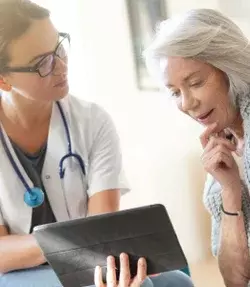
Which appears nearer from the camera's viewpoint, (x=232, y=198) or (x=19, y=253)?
(x=232, y=198)

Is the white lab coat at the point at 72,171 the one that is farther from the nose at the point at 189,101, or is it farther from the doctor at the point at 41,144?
the nose at the point at 189,101

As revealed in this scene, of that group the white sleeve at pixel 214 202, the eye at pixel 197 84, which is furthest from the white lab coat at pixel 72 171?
the eye at pixel 197 84

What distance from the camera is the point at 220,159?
1282 millimetres

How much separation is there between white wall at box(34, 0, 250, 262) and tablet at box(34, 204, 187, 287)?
1.19 metres

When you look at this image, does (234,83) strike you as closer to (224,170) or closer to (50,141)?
(224,170)

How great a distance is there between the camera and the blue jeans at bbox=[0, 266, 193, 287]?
1.40 meters

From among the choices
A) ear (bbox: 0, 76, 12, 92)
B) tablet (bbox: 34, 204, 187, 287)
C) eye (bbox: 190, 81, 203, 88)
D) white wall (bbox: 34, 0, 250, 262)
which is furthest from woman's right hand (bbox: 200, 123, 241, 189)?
white wall (bbox: 34, 0, 250, 262)

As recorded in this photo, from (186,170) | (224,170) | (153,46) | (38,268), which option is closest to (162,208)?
(224,170)

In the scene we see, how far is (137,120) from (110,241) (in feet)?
4.42

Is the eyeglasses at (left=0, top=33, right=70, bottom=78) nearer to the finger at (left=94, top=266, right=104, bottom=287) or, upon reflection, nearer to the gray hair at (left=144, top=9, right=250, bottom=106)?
the gray hair at (left=144, top=9, right=250, bottom=106)

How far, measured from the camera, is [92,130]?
1.54 meters

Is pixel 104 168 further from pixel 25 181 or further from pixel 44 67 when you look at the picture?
pixel 44 67

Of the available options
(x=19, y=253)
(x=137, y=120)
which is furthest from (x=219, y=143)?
(x=137, y=120)

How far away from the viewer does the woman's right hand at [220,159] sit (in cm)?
129
